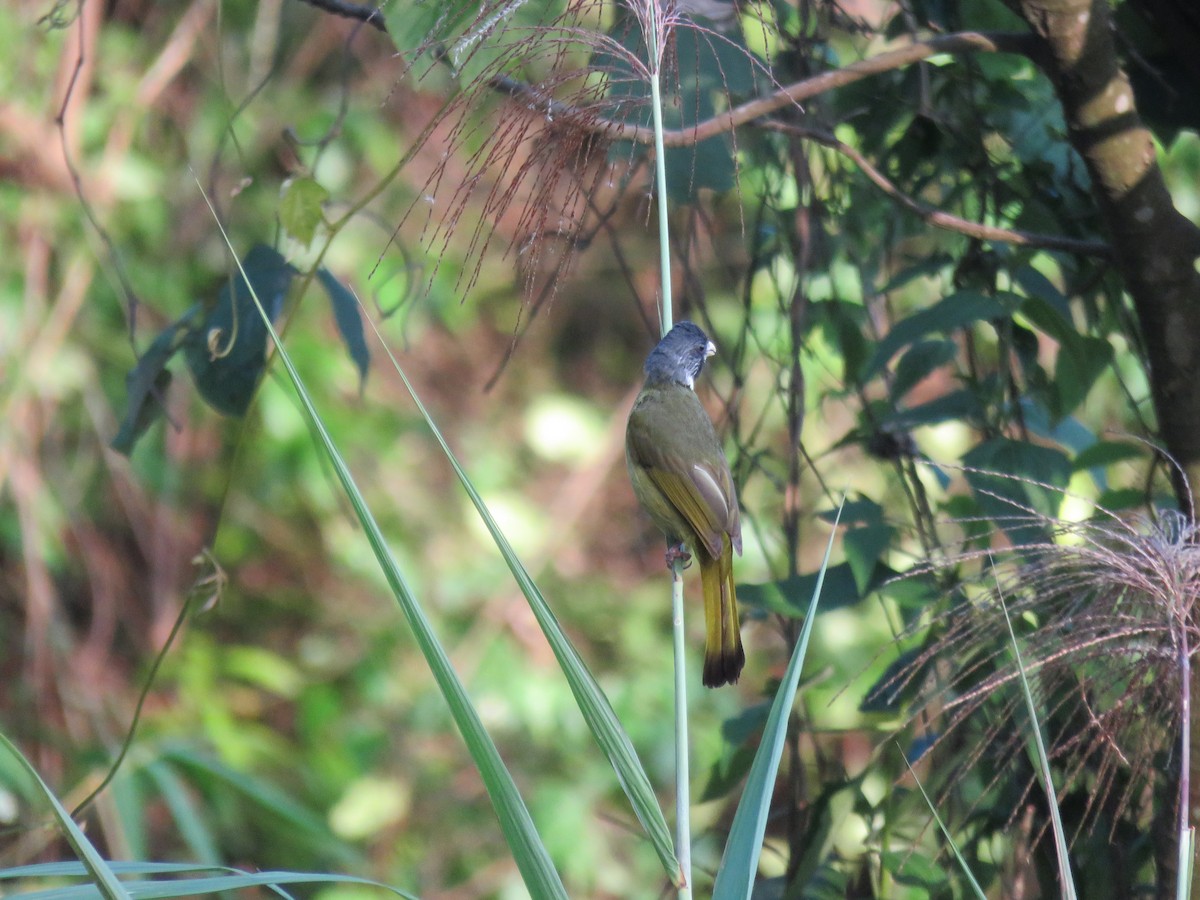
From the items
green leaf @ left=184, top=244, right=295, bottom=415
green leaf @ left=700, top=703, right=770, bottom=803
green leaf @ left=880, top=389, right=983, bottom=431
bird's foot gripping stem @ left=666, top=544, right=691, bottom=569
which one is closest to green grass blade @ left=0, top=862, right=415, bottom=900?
green leaf @ left=184, top=244, right=295, bottom=415

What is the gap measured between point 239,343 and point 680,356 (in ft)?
2.27

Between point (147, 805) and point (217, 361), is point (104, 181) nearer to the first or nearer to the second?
point (147, 805)

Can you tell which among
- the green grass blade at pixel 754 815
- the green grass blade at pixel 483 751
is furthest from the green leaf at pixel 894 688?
the green grass blade at pixel 483 751

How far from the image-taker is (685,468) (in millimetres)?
2062

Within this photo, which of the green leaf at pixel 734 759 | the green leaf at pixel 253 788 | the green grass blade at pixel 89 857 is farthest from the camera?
the green leaf at pixel 253 788

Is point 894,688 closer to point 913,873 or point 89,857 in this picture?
point 913,873

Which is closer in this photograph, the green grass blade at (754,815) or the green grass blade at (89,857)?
the green grass blade at (89,857)

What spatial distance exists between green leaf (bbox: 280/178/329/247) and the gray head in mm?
556

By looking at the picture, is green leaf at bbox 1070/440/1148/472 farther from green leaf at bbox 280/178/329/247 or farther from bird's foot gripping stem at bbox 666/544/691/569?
green leaf at bbox 280/178/329/247

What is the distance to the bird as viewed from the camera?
Result: 6.32 feet

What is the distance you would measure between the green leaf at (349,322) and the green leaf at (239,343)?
0.29 feet

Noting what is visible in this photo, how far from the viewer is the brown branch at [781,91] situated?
1528 mm

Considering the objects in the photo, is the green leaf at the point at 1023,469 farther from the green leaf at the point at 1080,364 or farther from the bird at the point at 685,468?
the bird at the point at 685,468

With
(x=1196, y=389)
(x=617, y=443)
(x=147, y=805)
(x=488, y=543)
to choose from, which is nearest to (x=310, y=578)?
(x=488, y=543)
